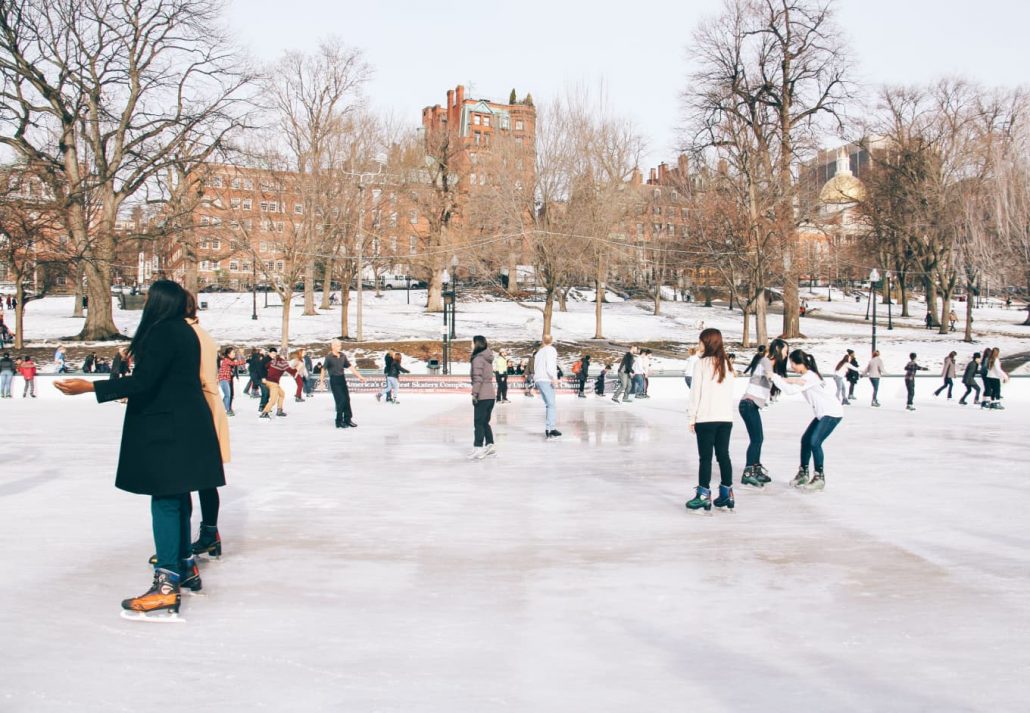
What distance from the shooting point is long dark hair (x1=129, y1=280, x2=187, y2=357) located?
5004 mm

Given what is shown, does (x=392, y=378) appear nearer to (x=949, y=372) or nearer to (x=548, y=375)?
(x=548, y=375)

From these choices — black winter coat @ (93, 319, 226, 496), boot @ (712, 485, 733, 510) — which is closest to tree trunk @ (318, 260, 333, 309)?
boot @ (712, 485, 733, 510)

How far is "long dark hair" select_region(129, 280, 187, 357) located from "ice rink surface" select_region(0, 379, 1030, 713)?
1502 millimetres

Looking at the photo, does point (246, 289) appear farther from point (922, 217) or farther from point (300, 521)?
point (300, 521)

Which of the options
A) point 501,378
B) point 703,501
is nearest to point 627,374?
point 501,378

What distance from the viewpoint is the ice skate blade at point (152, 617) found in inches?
191

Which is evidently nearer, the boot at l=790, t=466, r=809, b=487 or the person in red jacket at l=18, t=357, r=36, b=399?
the boot at l=790, t=466, r=809, b=487

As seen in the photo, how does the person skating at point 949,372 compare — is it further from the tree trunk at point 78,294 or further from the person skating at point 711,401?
the tree trunk at point 78,294

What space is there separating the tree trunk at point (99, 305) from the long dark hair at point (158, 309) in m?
35.9

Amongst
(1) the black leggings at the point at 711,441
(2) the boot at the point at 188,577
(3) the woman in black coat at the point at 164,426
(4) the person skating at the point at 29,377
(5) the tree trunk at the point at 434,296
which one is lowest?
(4) the person skating at the point at 29,377

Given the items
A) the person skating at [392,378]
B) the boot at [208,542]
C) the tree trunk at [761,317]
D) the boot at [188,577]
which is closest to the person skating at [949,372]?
the person skating at [392,378]

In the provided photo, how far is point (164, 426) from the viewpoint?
16.1ft

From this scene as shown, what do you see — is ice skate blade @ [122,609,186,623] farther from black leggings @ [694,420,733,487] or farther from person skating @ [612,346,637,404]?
Result: person skating @ [612,346,637,404]

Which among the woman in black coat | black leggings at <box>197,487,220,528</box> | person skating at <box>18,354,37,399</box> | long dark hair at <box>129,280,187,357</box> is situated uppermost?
long dark hair at <box>129,280,187,357</box>
